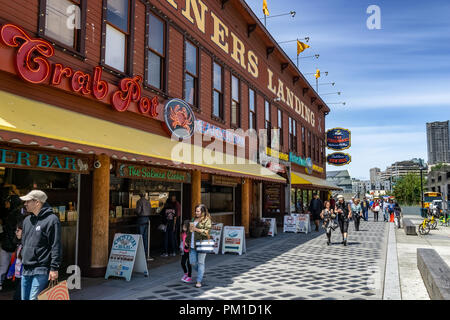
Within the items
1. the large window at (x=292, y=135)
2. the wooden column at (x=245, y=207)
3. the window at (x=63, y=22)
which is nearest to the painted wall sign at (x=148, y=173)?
the window at (x=63, y=22)

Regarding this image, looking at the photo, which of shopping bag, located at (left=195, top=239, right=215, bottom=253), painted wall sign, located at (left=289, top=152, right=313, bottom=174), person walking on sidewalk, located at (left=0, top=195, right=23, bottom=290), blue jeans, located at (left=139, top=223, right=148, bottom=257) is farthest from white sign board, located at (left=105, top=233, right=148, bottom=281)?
painted wall sign, located at (left=289, top=152, right=313, bottom=174)

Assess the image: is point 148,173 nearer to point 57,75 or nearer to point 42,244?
point 57,75

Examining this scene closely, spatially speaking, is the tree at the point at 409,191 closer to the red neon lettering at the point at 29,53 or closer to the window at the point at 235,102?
the window at the point at 235,102

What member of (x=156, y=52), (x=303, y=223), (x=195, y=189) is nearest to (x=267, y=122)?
(x=303, y=223)

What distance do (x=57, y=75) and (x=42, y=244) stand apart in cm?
360

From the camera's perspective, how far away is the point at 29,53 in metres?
6.53

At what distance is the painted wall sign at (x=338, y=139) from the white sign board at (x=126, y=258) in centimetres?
2799

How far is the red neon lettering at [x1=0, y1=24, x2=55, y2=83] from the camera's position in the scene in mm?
6258

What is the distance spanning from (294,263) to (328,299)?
141 inches

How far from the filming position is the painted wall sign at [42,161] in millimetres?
6469

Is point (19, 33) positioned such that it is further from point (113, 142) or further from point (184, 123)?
point (184, 123)
